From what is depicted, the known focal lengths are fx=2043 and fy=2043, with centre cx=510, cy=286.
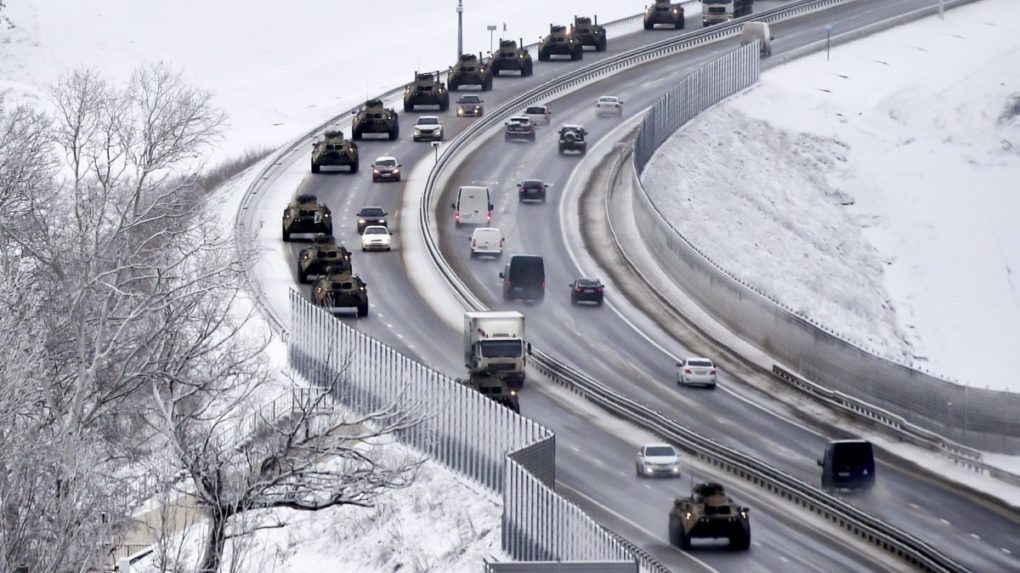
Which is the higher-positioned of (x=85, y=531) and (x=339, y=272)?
(x=85, y=531)

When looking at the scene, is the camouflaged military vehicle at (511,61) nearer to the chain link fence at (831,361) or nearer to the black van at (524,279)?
the chain link fence at (831,361)

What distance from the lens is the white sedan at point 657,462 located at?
184ft

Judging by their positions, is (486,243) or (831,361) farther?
(486,243)

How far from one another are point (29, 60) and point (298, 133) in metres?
36.7

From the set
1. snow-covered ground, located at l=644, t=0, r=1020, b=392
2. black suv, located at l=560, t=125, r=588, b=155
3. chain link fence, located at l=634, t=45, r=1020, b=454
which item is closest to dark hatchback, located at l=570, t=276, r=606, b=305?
chain link fence, located at l=634, t=45, r=1020, b=454

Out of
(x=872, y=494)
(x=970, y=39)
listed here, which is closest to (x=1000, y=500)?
(x=872, y=494)

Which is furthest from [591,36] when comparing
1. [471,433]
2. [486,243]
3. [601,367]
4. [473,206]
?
[471,433]

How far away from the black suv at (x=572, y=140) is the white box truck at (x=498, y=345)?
130 feet

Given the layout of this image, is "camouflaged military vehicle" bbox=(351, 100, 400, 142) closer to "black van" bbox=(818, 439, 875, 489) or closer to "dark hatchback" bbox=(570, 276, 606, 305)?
"dark hatchback" bbox=(570, 276, 606, 305)

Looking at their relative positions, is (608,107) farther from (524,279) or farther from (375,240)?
(524,279)

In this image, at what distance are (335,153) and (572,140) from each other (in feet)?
43.4

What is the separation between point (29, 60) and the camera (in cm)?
16525

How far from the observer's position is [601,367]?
7062 cm

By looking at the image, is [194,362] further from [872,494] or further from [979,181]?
[979,181]
